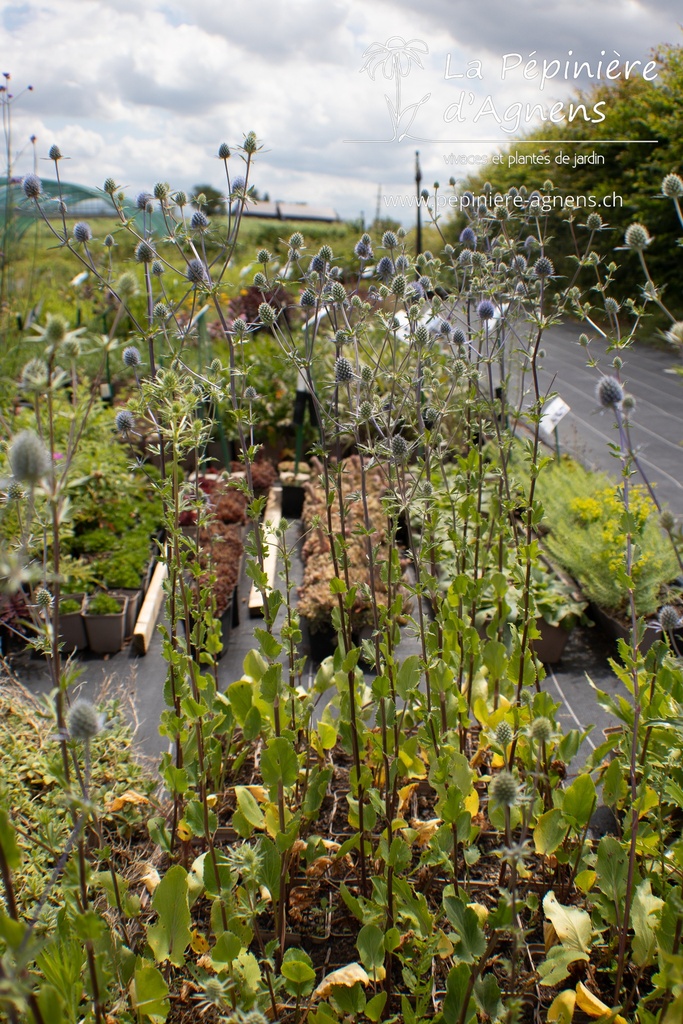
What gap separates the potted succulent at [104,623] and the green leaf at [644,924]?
3305 mm

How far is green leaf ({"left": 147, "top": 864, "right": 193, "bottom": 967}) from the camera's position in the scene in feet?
6.21

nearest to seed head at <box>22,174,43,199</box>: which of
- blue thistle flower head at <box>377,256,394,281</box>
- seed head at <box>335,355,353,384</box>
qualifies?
seed head at <box>335,355,353,384</box>

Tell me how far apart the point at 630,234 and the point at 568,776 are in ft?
7.55

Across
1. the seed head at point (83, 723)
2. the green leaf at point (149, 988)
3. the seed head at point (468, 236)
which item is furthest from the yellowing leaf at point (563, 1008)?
the seed head at point (468, 236)

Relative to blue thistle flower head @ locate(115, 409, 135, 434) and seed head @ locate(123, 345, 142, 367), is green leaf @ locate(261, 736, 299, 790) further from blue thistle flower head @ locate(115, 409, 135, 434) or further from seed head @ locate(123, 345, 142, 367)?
seed head @ locate(123, 345, 142, 367)

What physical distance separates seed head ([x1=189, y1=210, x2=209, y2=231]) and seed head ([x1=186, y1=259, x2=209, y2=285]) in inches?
4.2

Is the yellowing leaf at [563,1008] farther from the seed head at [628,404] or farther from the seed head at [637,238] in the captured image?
the seed head at [637,238]

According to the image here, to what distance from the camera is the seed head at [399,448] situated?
2.19 metres

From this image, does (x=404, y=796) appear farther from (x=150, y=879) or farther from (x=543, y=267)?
(x=543, y=267)

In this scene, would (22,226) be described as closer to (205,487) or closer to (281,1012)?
(205,487)

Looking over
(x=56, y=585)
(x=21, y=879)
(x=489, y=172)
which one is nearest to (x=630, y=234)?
(x=56, y=585)

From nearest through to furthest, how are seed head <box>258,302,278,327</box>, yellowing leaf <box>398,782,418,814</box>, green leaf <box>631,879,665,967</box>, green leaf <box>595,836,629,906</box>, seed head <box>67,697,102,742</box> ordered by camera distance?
seed head <box>67,697,102,742</box>, green leaf <box>631,879,665,967</box>, green leaf <box>595,836,629,906</box>, seed head <box>258,302,278,327</box>, yellowing leaf <box>398,782,418,814</box>

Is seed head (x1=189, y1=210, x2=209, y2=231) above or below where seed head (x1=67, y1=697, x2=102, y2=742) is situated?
above

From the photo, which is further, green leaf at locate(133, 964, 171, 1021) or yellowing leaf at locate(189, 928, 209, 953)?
yellowing leaf at locate(189, 928, 209, 953)
